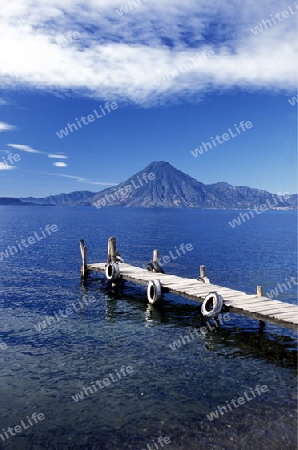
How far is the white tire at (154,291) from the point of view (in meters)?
28.6

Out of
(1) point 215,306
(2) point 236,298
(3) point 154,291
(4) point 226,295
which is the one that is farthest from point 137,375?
(3) point 154,291

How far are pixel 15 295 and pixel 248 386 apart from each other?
22.1 m

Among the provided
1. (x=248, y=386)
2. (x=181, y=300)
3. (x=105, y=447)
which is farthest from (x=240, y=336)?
(x=105, y=447)

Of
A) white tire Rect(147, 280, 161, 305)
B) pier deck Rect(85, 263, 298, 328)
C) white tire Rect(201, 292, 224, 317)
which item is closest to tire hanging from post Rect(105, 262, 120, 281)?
pier deck Rect(85, 263, 298, 328)

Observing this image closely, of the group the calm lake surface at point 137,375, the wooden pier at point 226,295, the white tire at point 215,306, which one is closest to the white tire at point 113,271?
the wooden pier at point 226,295

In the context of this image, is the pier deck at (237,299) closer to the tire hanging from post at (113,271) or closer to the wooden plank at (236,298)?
the wooden plank at (236,298)

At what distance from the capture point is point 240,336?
879 inches

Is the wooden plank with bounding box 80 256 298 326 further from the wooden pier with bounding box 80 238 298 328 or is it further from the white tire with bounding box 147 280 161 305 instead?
the white tire with bounding box 147 280 161 305

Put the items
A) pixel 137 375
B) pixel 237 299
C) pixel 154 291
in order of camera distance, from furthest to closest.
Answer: pixel 154 291 → pixel 237 299 → pixel 137 375

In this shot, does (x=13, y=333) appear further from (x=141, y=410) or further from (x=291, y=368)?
(x=291, y=368)

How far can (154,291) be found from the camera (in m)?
28.6

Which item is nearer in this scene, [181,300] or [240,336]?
[240,336]

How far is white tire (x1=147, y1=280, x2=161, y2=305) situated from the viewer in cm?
2861

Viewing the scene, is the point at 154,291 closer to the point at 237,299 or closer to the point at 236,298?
the point at 236,298
